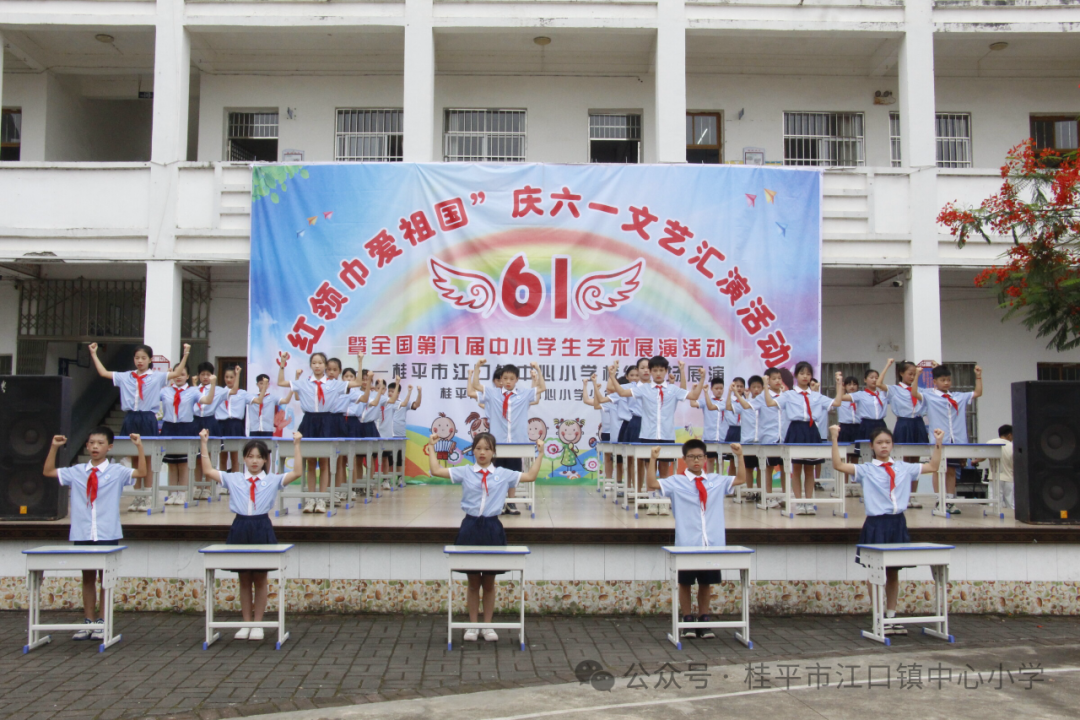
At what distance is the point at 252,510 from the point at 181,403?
146 inches

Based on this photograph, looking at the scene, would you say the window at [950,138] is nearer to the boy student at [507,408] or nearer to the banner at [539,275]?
the banner at [539,275]

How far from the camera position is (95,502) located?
19.5 ft

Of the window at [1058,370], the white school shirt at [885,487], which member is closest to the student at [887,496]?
the white school shirt at [885,487]

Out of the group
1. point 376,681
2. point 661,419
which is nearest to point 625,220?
point 661,419

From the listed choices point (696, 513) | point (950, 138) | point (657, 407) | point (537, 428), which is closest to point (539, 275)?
point (537, 428)

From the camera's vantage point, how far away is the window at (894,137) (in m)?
12.6

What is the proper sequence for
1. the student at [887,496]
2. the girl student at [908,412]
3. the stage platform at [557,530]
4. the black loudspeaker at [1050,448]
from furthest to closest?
1. the girl student at [908,412]
2. the black loudspeaker at [1050,448]
3. the stage platform at [557,530]
4. the student at [887,496]

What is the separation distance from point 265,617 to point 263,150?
8367mm

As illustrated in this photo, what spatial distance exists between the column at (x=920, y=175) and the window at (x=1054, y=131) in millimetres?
2746

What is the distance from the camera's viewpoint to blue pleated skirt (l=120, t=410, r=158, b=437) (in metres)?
8.52

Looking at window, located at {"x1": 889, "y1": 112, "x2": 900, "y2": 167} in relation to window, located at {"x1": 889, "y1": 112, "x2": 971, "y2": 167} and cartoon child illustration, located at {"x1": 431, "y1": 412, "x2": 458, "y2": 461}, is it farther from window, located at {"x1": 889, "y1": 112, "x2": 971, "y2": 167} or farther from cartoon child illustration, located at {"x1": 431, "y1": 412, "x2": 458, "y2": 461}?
cartoon child illustration, located at {"x1": 431, "y1": 412, "x2": 458, "y2": 461}

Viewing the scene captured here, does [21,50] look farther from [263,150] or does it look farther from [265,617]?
[265,617]

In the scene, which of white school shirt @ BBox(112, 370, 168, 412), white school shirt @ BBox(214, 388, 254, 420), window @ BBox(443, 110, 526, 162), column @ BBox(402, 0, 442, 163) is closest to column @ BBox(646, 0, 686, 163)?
window @ BBox(443, 110, 526, 162)

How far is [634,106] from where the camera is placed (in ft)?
41.1
